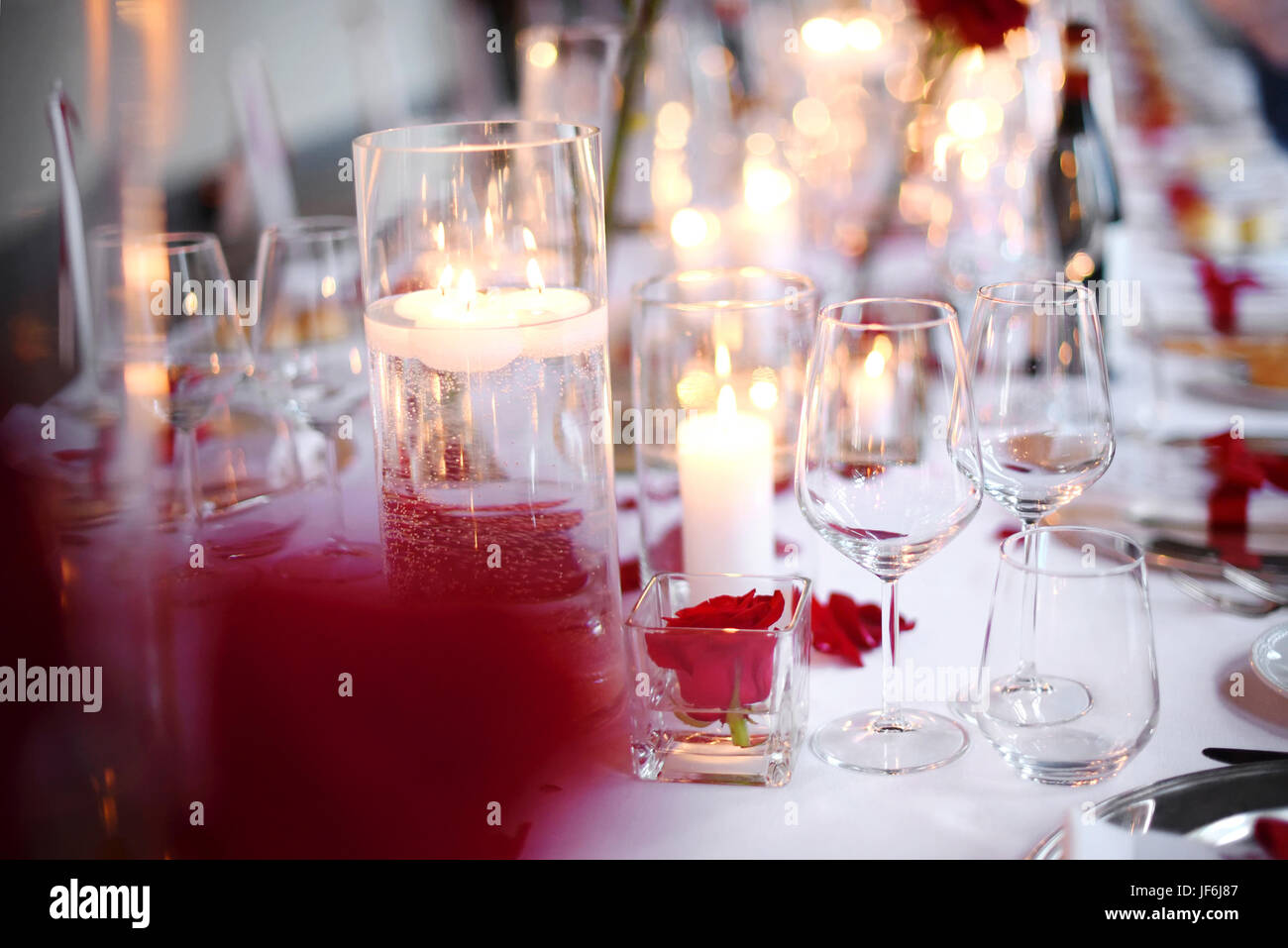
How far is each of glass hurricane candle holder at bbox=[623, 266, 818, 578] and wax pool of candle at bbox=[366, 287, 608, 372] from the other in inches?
6.4

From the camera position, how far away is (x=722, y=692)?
69 centimetres

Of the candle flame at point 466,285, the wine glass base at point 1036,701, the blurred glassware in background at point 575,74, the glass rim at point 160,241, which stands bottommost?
the wine glass base at point 1036,701

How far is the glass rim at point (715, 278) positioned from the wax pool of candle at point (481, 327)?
148mm

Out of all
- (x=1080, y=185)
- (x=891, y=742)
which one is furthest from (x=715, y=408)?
(x=1080, y=185)

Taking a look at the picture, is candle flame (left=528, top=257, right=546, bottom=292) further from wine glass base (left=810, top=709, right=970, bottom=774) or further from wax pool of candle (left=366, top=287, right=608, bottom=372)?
→ wine glass base (left=810, top=709, right=970, bottom=774)

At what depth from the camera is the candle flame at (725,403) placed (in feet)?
3.01

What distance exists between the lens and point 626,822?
0.67 m

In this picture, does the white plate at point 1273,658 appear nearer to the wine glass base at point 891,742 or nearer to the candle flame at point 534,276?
the wine glass base at point 891,742

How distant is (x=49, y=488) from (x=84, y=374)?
0.25 meters

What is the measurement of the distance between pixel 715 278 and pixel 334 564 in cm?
36

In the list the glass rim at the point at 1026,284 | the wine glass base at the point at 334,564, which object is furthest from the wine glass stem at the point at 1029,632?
the wine glass base at the point at 334,564

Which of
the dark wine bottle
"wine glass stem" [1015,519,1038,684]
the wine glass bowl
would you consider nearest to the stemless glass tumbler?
"wine glass stem" [1015,519,1038,684]

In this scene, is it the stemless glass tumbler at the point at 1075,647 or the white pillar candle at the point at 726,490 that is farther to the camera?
the white pillar candle at the point at 726,490
